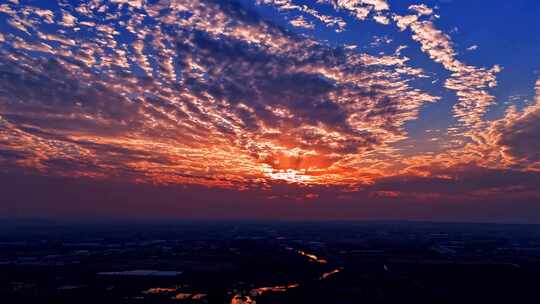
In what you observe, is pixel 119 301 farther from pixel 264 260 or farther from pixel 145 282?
pixel 264 260

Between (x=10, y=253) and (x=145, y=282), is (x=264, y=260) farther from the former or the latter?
(x=10, y=253)

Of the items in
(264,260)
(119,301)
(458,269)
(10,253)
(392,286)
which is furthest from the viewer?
(10,253)

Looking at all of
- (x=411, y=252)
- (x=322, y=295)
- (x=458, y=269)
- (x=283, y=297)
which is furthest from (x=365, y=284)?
(x=411, y=252)

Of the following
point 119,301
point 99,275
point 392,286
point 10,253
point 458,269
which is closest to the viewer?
point 119,301

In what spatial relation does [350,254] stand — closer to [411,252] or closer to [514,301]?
[411,252]

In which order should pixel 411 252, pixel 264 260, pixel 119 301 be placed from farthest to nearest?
pixel 411 252 → pixel 264 260 → pixel 119 301

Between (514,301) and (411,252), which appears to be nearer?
(514,301)

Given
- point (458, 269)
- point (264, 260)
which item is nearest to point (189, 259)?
point (264, 260)

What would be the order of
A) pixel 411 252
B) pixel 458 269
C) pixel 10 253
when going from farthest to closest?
pixel 411 252 → pixel 10 253 → pixel 458 269

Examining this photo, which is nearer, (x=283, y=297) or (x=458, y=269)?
(x=283, y=297)
